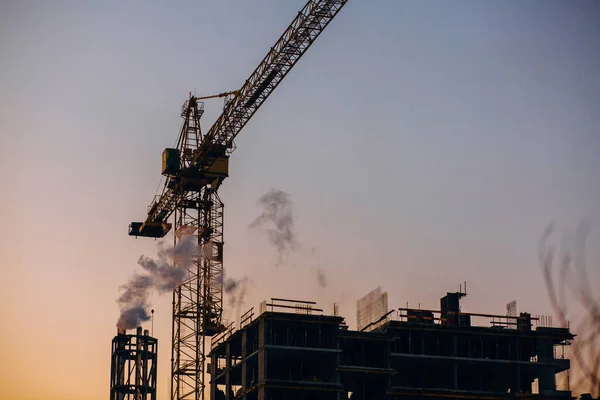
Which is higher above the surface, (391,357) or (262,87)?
(262,87)

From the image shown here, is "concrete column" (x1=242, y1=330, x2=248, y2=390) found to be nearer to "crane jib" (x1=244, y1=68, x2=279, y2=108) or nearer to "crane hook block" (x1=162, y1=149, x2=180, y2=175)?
"crane jib" (x1=244, y1=68, x2=279, y2=108)

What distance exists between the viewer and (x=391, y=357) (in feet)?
524

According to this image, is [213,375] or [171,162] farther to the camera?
[171,162]

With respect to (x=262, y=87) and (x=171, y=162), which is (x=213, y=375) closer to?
(x=171, y=162)

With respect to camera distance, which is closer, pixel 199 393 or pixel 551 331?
pixel 551 331

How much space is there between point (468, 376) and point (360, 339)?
48.5 feet

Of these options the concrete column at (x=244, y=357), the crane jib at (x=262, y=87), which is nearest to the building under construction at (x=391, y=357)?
the concrete column at (x=244, y=357)

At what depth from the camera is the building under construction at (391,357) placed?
156m

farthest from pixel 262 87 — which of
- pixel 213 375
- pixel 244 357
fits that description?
pixel 213 375

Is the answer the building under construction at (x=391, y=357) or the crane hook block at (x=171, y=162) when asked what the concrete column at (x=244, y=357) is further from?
the crane hook block at (x=171, y=162)

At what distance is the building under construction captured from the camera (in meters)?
156

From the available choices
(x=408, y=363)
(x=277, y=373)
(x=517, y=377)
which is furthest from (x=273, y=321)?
(x=517, y=377)

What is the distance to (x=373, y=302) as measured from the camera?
166 meters

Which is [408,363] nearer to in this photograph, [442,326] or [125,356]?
[442,326]
